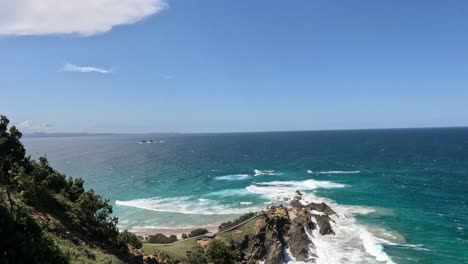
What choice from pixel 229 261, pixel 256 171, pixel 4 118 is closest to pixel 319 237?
pixel 229 261

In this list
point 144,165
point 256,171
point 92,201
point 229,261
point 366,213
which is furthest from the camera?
point 144,165

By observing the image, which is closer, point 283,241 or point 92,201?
point 92,201

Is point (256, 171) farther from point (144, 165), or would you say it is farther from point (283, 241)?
point (283, 241)

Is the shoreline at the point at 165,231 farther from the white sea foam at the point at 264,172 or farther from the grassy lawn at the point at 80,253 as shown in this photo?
the white sea foam at the point at 264,172

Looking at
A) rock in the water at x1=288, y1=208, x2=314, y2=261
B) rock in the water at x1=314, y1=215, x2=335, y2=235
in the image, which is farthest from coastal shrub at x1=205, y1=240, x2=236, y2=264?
rock in the water at x1=314, y1=215, x2=335, y2=235

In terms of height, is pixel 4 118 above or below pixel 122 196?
above

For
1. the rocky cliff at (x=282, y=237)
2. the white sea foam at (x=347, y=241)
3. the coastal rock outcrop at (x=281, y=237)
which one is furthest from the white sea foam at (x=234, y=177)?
the rocky cliff at (x=282, y=237)

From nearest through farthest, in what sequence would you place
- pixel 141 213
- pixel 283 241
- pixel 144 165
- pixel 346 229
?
pixel 283 241 < pixel 346 229 < pixel 141 213 < pixel 144 165

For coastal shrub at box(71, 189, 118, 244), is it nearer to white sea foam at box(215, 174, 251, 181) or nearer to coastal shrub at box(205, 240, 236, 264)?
coastal shrub at box(205, 240, 236, 264)
